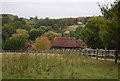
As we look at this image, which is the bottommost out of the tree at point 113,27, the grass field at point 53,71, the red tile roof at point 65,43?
the grass field at point 53,71

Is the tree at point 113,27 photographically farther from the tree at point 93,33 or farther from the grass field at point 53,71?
the tree at point 93,33

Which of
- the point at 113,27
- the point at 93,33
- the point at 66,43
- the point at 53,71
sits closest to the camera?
the point at 53,71

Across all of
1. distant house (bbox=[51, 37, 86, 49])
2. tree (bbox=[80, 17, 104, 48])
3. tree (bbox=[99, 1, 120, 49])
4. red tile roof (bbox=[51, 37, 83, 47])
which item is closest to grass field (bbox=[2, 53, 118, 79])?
tree (bbox=[99, 1, 120, 49])

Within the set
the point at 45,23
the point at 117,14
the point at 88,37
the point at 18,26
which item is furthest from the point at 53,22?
the point at 117,14

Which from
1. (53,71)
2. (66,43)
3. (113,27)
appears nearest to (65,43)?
(66,43)

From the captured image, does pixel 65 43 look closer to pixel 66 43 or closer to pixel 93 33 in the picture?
pixel 66 43

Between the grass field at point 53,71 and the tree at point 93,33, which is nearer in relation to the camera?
the grass field at point 53,71

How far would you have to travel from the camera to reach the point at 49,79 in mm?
8977

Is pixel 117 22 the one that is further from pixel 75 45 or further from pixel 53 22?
pixel 53 22

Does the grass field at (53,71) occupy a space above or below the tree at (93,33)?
below

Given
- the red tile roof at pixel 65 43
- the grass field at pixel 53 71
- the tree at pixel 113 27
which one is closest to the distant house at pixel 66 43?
the red tile roof at pixel 65 43

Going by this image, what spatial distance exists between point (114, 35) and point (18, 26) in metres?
108

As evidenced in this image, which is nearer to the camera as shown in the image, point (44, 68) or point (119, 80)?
point (119, 80)

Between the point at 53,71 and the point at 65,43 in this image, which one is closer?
the point at 53,71
